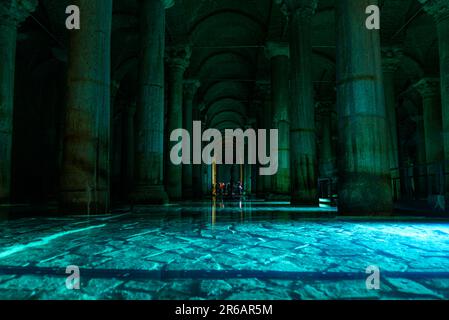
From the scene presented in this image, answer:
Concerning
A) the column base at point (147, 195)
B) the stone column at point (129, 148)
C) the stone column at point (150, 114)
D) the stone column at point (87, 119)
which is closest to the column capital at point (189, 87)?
the stone column at point (129, 148)

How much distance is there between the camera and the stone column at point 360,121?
597 centimetres

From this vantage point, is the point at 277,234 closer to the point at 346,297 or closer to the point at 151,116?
the point at 346,297

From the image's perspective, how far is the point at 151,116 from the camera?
412 inches

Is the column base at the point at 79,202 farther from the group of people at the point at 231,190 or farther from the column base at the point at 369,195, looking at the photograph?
the group of people at the point at 231,190

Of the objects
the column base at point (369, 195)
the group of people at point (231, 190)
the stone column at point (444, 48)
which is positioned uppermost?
the stone column at point (444, 48)

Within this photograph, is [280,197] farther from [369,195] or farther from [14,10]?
[14,10]

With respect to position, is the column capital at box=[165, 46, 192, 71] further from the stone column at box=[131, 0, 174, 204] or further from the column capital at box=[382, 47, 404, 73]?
the column capital at box=[382, 47, 404, 73]

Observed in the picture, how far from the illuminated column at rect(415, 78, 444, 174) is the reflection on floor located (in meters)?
18.2

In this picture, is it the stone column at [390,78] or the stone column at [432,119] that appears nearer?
the stone column at [390,78]

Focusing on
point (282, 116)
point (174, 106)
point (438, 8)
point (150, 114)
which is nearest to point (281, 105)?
point (282, 116)

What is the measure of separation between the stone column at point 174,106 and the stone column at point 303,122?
244 inches

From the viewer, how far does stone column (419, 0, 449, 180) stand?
1048cm

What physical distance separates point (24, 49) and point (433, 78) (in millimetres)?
24722
